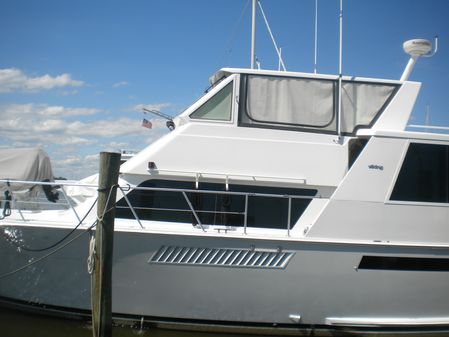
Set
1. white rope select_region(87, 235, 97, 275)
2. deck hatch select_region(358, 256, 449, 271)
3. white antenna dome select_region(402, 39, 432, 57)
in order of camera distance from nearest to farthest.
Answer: white rope select_region(87, 235, 97, 275)
deck hatch select_region(358, 256, 449, 271)
white antenna dome select_region(402, 39, 432, 57)

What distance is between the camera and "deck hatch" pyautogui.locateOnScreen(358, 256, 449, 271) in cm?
A: 494

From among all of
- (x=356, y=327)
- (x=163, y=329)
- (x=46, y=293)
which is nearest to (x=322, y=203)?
(x=356, y=327)

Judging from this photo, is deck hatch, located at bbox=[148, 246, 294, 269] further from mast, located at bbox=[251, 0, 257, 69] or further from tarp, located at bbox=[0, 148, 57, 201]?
mast, located at bbox=[251, 0, 257, 69]

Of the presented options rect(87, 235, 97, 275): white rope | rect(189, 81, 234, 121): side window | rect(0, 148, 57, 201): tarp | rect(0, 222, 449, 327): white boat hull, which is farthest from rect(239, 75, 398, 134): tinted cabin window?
rect(0, 148, 57, 201): tarp

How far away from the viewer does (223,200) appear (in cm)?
524

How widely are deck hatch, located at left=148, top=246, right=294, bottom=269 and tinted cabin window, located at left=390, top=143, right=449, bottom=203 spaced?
5.74 feet

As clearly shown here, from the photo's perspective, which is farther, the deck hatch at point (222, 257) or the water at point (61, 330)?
the water at point (61, 330)

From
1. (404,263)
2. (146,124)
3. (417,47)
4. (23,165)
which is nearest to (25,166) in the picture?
(23,165)

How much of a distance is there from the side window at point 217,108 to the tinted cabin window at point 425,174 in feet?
7.84

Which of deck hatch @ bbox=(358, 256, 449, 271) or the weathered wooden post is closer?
the weathered wooden post

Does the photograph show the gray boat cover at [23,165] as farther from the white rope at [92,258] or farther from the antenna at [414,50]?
the antenna at [414,50]

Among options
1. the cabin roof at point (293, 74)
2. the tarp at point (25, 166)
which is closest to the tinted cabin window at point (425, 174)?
the cabin roof at point (293, 74)

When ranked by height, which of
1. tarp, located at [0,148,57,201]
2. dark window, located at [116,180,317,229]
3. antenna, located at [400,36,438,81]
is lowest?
dark window, located at [116,180,317,229]

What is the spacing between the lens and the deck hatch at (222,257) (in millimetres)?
4801
